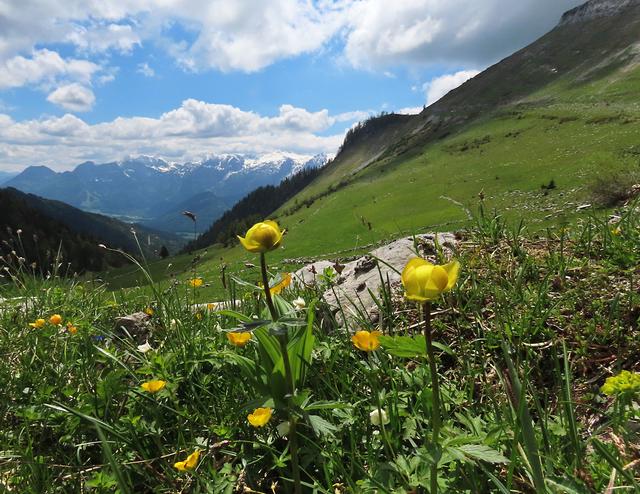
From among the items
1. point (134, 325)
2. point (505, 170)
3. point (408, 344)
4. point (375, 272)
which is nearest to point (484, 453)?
point (408, 344)

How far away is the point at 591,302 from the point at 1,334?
182 inches

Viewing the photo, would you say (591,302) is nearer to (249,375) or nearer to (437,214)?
(249,375)

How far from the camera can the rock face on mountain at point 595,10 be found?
330ft

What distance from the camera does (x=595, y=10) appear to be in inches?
4205

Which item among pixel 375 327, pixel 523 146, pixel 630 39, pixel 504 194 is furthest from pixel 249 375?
pixel 630 39

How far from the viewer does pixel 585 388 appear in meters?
2.21

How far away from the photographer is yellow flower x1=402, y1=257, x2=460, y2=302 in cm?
125

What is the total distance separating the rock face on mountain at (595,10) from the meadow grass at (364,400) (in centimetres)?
13314

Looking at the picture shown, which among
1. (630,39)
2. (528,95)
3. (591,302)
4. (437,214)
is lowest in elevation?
(437,214)

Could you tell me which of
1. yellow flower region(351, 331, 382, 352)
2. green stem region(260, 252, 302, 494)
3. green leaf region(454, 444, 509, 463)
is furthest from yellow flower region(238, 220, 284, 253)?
green leaf region(454, 444, 509, 463)

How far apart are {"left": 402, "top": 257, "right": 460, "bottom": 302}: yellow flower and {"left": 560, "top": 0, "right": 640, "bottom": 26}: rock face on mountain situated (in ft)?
442

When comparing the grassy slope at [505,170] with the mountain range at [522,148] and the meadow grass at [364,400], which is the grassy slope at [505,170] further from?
the meadow grass at [364,400]

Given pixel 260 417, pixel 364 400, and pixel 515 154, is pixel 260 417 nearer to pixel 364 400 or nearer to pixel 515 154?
pixel 364 400

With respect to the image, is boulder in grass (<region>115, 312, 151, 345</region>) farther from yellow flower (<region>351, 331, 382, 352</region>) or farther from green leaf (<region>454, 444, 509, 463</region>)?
Answer: green leaf (<region>454, 444, 509, 463</region>)
